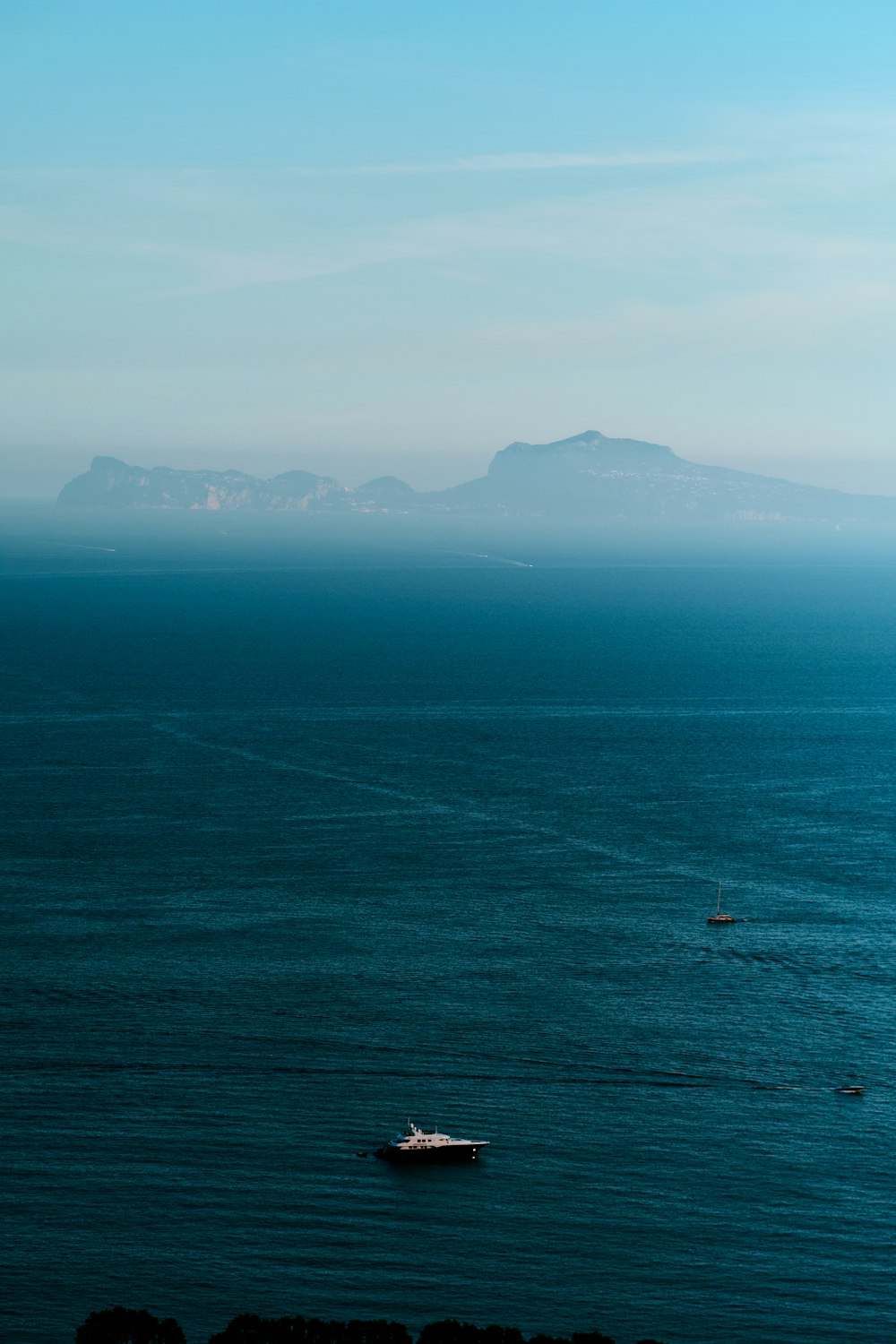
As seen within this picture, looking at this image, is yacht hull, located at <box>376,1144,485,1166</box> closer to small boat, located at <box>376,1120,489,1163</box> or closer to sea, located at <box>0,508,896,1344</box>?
small boat, located at <box>376,1120,489,1163</box>

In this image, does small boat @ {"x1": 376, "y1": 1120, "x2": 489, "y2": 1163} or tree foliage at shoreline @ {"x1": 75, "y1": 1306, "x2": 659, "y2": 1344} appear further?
small boat @ {"x1": 376, "y1": 1120, "x2": 489, "y2": 1163}

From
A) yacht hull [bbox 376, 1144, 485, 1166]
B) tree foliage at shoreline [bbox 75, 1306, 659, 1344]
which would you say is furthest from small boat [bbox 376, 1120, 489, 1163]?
tree foliage at shoreline [bbox 75, 1306, 659, 1344]

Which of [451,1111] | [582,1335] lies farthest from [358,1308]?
[451,1111]

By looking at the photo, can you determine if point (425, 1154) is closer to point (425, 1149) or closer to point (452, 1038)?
point (425, 1149)

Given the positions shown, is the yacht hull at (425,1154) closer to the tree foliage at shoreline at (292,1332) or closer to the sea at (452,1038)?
the sea at (452,1038)

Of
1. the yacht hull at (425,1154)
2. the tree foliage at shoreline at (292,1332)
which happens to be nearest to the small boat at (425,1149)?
the yacht hull at (425,1154)

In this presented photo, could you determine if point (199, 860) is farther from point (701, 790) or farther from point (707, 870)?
point (701, 790)

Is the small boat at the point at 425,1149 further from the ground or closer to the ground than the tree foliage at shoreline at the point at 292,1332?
further from the ground
